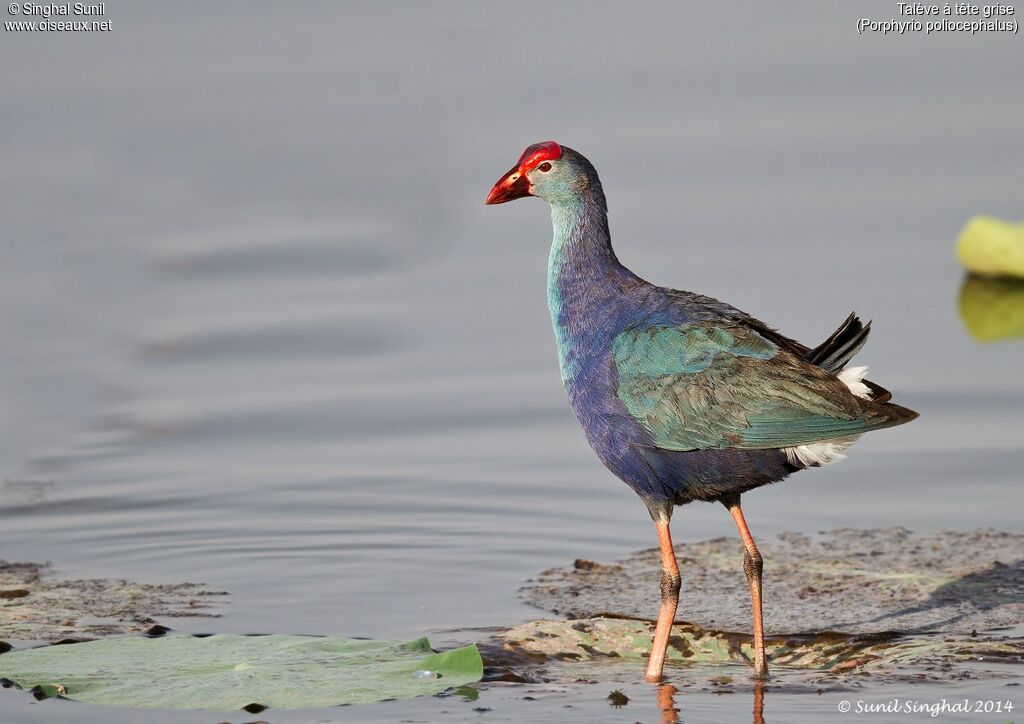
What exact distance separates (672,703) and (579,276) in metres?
1.47

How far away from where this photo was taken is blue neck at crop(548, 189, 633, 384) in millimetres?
5703

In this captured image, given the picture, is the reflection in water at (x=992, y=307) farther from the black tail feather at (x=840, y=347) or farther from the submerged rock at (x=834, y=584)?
the black tail feather at (x=840, y=347)

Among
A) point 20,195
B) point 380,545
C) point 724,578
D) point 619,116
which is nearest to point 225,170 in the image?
point 20,195

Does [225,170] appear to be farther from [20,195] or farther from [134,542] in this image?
[134,542]

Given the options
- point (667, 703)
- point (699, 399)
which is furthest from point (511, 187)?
point (667, 703)

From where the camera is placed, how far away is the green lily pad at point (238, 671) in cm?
490

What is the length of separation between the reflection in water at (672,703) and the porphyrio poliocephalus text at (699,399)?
113mm

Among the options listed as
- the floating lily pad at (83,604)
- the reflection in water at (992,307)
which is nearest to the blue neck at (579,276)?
the floating lily pad at (83,604)

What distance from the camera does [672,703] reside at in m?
5.06

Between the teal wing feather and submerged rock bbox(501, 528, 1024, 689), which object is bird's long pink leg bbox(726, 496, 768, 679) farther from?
the teal wing feather

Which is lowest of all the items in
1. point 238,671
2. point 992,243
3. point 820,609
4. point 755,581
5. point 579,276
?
point 238,671

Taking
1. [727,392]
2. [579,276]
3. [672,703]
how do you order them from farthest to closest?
[579,276], [727,392], [672,703]

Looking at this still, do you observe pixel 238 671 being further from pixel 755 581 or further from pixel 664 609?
pixel 755 581

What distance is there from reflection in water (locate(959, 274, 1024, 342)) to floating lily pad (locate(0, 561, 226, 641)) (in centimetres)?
459
